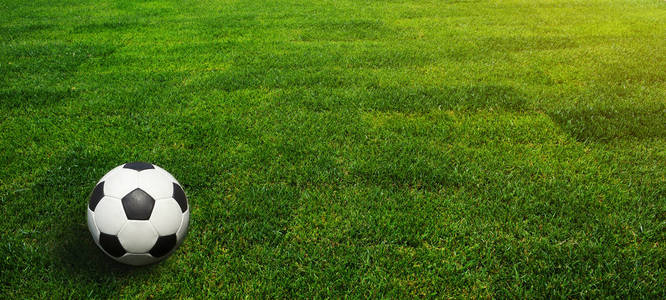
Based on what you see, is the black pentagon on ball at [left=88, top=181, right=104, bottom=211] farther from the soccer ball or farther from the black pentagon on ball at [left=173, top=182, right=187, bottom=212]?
the black pentagon on ball at [left=173, top=182, right=187, bottom=212]

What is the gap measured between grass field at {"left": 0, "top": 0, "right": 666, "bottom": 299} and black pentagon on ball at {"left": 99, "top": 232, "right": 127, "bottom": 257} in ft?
0.83

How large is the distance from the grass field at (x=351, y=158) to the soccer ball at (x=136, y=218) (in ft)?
0.88

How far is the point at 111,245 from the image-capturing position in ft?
8.21

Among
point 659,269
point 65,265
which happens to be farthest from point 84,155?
point 659,269

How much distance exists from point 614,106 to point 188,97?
5.62m

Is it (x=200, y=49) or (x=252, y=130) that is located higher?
(x=200, y=49)

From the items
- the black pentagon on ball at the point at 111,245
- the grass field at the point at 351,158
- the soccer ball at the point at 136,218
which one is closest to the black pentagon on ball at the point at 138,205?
the soccer ball at the point at 136,218

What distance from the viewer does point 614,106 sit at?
4840 mm

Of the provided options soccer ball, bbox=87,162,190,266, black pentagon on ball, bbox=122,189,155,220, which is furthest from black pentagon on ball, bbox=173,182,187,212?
black pentagon on ball, bbox=122,189,155,220

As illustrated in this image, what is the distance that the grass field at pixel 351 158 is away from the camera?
2.74 m

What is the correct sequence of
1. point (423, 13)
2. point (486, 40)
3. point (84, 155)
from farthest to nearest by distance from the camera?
point (423, 13)
point (486, 40)
point (84, 155)

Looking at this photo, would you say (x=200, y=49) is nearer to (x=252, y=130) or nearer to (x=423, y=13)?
(x=252, y=130)

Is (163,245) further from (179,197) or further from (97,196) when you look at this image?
(97,196)

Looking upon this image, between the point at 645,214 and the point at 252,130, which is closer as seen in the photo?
the point at 645,214
